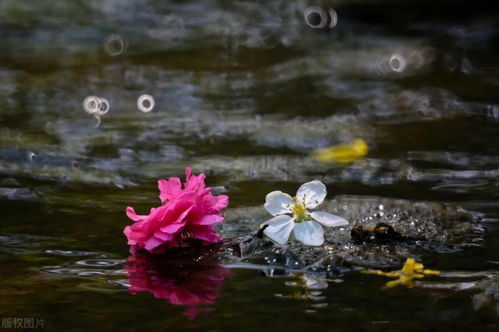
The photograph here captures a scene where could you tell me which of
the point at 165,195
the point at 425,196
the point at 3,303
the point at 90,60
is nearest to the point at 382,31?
the point at 90,60

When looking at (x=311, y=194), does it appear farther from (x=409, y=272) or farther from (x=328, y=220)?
(x=409, y=272)

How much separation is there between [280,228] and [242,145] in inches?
69.3

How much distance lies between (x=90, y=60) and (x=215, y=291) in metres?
3.75

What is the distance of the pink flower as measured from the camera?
2.60 meters

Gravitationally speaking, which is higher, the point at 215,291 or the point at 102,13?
the point at 102,13

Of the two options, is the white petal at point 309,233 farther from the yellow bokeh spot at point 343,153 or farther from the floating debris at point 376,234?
the yellow bokeh spot at point 343,153

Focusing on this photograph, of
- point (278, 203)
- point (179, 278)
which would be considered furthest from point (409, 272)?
point (179, 278)

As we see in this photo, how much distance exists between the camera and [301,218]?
2531 mm

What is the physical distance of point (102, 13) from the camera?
278 inches

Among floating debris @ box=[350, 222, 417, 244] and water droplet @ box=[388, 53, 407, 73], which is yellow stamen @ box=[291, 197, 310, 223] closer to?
floating debris @ box=[350, 222, 417, 244]

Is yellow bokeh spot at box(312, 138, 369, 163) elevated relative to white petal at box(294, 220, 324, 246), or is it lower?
elevated

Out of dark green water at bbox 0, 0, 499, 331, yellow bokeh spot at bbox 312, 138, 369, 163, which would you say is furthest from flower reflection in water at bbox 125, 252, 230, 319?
yellow bokeh spot at bbox 312, 138, 369, 163

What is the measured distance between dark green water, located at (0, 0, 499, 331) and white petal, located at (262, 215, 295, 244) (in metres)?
0.08

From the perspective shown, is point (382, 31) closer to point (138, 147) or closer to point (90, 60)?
point (90, 60)
